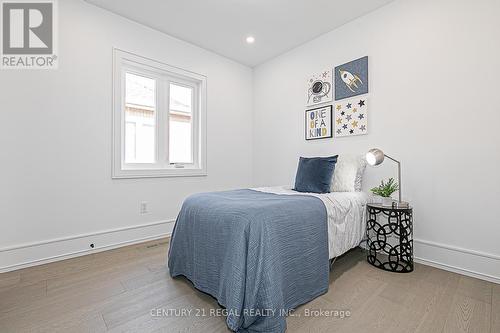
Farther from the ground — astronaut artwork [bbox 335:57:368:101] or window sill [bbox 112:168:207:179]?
astronaut artwork [bbox 335:57:368:101]

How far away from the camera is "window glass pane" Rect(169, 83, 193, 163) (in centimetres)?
322

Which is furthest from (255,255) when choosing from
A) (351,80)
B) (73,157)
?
(351,80)

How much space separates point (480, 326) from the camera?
1.31 metres

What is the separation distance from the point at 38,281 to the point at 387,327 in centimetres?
249

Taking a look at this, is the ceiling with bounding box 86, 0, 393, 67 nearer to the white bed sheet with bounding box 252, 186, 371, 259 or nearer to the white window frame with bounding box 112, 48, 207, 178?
the white window frame with bounding box 112, 48, 207, 178

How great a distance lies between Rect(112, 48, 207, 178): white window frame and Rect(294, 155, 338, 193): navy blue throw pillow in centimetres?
152

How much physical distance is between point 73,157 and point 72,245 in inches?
34.6

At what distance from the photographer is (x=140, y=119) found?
2.93m

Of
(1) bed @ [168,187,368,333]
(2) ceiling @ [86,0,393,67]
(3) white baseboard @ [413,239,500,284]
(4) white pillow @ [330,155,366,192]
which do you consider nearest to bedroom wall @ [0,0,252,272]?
(2) ceiling @ [86,0,393,67]

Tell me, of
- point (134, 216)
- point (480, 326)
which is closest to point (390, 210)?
point (480, 326)

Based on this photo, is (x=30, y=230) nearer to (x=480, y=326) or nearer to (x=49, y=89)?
(x=49, y=89)

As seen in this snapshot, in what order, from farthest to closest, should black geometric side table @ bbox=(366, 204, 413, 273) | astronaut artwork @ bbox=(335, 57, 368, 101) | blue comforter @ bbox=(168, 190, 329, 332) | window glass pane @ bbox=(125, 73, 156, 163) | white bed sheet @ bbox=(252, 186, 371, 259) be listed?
window glass pane @ bbox=(125, 73, 156, 163) < astronaut artwork @ bbox=(335, 57, 368, 101) < black geometric side table @ bbox=(366, 204, 413, 273) < white bed sheet @ bbox=(252, 186, 371, 259) < blue comforter @ bbox=(168, 190, 329, 332)

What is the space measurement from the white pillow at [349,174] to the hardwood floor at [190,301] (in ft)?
2.45

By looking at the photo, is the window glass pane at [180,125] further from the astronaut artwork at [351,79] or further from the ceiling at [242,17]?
the astronaut artwork at [351,79]
